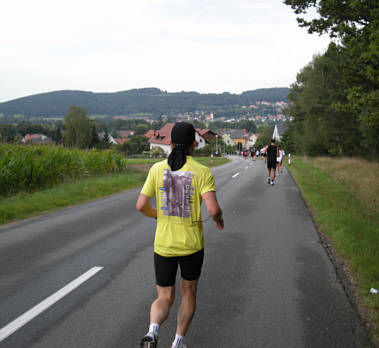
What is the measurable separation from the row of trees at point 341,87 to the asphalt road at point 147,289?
8.37 metres

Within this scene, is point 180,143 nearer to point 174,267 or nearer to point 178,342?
point 174,267

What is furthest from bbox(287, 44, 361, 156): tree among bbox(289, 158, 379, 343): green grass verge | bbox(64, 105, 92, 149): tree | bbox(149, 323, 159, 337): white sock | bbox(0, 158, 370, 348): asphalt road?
bbox(64, 105, 92, 149): tree

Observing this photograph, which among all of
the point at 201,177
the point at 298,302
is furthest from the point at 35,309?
the point at 298,302

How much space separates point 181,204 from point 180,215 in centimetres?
9

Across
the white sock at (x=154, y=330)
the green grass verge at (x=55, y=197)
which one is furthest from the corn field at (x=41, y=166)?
the white sock at (x=154, y=330)

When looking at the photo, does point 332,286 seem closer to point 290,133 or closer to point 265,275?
point 265,275

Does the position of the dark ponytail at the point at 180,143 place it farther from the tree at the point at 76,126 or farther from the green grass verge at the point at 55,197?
the tree at the point at 76,126

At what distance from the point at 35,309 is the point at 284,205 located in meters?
8.95

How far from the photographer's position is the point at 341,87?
→ 134 ft

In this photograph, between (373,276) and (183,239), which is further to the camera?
→ (373,276)

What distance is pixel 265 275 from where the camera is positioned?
5.28 metres

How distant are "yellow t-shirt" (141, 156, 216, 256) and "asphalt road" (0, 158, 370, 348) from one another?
101 centimetres

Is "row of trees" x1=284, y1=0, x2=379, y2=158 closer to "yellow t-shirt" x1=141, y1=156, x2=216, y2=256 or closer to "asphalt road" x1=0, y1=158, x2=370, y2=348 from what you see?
"asphalt road" x1=0, y1=158, x2=370, y2=348

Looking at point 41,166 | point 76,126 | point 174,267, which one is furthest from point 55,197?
point 76,126
